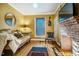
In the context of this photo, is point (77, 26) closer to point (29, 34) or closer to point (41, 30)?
point (41, 30)

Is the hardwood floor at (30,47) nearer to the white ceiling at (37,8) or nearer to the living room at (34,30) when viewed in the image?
the living room at (34,30)

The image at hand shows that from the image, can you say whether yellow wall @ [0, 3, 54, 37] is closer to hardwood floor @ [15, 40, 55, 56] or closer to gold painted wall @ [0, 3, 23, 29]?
gold painted wall @ [0, 3, 23, 29]

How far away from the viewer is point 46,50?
8.00 feet

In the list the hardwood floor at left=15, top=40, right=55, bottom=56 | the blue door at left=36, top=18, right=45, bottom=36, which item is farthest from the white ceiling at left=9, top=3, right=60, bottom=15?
the hardwood floor at left=15, top=40, right=55, bottom=56

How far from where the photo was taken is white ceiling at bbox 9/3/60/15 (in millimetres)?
2416

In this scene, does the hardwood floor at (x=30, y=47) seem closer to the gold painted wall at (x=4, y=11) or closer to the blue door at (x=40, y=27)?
the blue door at (x=40, y=27)

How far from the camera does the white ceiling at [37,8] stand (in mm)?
2416

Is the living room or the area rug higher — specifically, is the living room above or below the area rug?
above

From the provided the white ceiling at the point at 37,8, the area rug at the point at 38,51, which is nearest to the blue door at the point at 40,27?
the white ceiling at the point at 37,8

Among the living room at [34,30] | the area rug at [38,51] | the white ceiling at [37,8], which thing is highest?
the white ceiling at [37,8]

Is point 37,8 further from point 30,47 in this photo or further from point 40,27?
point 30,47

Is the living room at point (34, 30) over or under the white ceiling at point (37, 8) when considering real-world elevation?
under

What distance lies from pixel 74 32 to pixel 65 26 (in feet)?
0.61

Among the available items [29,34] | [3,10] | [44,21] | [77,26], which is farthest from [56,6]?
[3,10]
